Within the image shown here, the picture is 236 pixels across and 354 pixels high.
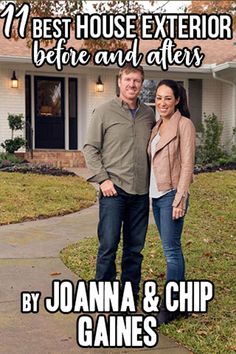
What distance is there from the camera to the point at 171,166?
368 centimetres

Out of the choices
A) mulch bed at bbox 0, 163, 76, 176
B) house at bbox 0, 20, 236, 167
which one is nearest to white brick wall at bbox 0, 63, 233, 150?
house at bbox 0, 20, 236, 167

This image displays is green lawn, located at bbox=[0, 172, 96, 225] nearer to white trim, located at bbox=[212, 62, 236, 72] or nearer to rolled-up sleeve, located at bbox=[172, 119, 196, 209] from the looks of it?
rolled-up sleeve, located at bbox=[172, 119, 196, 209]

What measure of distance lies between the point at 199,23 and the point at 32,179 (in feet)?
15.4

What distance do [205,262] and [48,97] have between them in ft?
38.4

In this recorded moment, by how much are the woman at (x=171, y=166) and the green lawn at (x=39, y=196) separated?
4187 millimetres

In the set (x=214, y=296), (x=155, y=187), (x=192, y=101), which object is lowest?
(x=214, y=296)

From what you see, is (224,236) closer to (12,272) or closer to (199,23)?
(12,272)

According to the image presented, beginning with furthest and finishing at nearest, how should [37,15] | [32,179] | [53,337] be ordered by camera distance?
[32,179] < [37,15] < [53,337]

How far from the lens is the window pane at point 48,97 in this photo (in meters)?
16.2

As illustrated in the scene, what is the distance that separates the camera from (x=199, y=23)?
8.77 meters

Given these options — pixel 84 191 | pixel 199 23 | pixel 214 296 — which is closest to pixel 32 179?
pixel 84 191

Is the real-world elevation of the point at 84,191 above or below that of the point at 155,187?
below

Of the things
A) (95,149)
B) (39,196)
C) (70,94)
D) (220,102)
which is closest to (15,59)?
(70,94)

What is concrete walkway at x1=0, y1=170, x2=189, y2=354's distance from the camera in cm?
338
